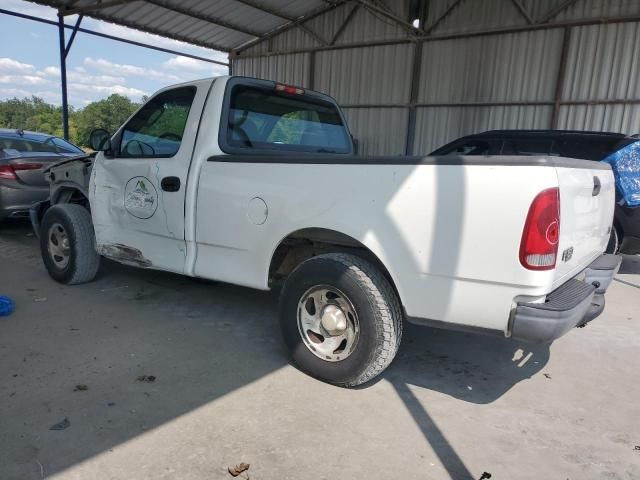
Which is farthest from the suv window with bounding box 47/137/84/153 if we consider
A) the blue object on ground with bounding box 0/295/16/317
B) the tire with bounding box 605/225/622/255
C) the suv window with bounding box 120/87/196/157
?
the tire with bounding box 605/225/622/255

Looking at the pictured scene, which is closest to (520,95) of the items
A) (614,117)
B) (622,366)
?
(614,117)

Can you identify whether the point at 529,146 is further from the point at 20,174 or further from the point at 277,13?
the point at 277,13

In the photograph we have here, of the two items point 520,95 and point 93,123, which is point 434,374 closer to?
point 520,95

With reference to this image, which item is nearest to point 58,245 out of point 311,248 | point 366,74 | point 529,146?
point 311,248

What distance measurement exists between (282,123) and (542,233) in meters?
2.42

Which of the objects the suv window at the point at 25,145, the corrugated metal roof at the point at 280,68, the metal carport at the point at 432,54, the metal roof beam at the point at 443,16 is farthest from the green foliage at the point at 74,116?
the suv window at the point at 25,145

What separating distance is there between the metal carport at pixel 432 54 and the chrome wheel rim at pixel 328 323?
1085cm

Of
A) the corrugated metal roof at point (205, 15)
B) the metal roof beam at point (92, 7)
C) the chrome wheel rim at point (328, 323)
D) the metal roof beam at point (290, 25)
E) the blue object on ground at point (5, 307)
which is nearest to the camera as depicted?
the chrome wheel rim at point (328, 323)

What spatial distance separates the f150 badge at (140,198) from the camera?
3901 millimetres

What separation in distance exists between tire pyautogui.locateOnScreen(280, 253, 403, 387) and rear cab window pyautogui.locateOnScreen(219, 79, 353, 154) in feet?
4.11

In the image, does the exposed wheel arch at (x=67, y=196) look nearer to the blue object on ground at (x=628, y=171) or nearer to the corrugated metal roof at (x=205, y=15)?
the blue object on ground at (x=628, y=171)

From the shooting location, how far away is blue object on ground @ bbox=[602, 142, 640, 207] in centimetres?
596

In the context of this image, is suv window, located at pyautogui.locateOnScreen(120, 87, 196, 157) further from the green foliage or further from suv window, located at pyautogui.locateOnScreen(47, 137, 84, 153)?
the green foliage

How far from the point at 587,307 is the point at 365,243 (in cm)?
126
